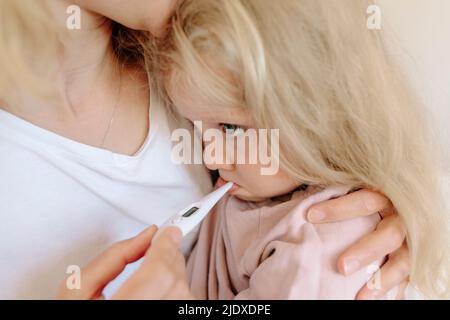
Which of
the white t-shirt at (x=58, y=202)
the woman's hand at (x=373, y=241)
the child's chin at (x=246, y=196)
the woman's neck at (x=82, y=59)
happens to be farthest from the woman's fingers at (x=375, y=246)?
the woman's neck at (x=82, y=59)

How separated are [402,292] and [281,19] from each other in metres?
0.44

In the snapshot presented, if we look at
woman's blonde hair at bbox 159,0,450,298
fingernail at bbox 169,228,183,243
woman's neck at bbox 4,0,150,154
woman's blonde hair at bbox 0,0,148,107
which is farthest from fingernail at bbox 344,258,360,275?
woman's blonde hair at bbox 0,0,148,107

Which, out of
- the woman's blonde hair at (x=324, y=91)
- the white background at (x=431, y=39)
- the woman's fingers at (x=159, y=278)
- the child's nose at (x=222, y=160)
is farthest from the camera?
the white background at (x=431, y=39)

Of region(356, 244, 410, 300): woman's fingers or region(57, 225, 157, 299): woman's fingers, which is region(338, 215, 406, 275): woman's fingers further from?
region(57, 225, 157, 299): woman's fingers

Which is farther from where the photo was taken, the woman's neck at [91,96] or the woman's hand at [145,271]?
the woman's neck at [91,96]

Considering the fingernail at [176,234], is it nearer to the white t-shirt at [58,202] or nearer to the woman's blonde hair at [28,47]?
the white t-shirt at [58,202]

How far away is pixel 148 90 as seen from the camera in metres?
0.88

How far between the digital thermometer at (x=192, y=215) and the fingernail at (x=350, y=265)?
8.4 inches

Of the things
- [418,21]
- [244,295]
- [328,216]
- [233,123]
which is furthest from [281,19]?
[418,21]

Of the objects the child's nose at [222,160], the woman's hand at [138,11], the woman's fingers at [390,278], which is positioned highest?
the woman's hand at [138,11]

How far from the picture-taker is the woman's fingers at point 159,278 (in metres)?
0.55

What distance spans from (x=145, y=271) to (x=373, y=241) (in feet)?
1.09

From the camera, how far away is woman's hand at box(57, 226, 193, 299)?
1.81ft

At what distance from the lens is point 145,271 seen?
0.56 m
